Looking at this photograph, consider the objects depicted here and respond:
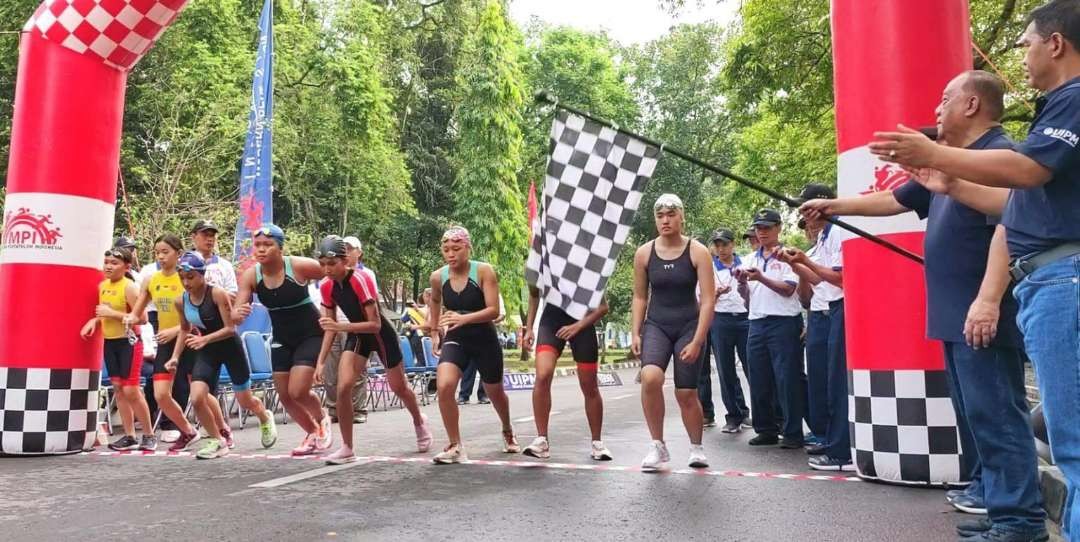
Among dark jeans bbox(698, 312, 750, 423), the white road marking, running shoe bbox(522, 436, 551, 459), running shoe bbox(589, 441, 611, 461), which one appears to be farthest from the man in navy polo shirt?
dark jeans bbox(698, 312, 750, 423)

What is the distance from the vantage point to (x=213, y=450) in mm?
7926

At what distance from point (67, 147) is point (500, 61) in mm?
26871

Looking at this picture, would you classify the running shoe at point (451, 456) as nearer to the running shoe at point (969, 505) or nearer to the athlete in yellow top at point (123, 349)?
the athlete in yellow top at point (123, 349)

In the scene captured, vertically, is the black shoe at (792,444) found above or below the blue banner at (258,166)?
below

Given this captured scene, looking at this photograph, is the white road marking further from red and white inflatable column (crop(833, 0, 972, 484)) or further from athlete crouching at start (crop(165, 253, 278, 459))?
red and white inflatable column (crop(833, 0, 972, 484))

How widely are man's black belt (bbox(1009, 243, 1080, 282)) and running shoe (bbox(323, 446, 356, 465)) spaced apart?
5.36 meters

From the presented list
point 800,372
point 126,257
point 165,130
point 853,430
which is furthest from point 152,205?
point 853,430

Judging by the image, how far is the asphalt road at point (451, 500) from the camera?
466cm

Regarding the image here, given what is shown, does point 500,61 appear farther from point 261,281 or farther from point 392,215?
point 261,281

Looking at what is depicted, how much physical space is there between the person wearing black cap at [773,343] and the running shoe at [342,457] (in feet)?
12.0

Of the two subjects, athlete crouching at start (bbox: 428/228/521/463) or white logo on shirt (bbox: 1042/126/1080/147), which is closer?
white logo on shirt (bbox: 1042/126/1080/147)

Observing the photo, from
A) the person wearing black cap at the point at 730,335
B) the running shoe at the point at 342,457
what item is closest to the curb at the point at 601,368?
the person wearing black cap at the point at 730,335

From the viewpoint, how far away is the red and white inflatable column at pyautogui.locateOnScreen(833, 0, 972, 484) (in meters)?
5.79

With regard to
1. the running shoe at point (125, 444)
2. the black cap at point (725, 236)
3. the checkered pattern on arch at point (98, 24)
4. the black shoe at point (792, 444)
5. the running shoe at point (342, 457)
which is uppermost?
the checkered pattern on arch at point (98, 24)
